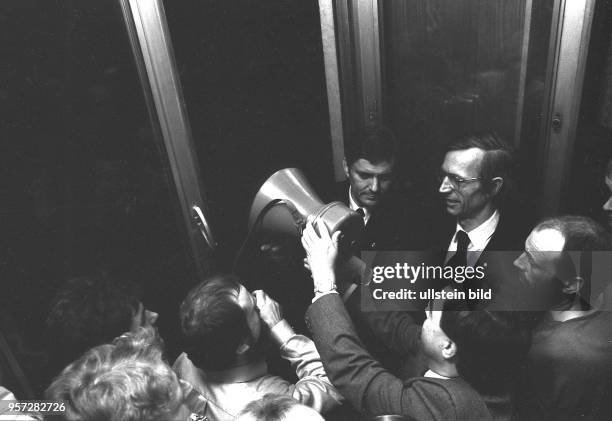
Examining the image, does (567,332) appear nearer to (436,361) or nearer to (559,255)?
(559,255)

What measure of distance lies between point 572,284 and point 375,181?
21.9 inches

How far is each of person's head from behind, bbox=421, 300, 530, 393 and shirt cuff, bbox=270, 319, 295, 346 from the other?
0.32 metres

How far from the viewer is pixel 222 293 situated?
3.63 feet

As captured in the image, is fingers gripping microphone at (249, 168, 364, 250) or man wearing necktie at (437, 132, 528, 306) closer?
fingers gripping microphone at (249, 168, 364, 250)

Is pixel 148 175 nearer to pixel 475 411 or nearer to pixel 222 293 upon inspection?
pixel 222 293

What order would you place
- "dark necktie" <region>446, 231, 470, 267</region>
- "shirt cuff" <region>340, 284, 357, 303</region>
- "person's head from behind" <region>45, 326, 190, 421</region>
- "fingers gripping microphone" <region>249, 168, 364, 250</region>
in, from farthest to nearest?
"dark necktie" <region>446, 231, 470, 267</region> < "shirt cuff" <region>340, 284, 357, 303</region> < "fingers gripping microphone" <region>249, 168, 364, 250</region> < "person's head from behind" <region>45, 326, 190, 421</region>

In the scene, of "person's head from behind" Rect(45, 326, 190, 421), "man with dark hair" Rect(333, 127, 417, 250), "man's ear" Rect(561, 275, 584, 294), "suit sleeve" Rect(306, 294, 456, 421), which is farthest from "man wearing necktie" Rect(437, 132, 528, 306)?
"person's head from behind" Rect(45, 326, 190, 421)

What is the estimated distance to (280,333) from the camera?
46.3 inches

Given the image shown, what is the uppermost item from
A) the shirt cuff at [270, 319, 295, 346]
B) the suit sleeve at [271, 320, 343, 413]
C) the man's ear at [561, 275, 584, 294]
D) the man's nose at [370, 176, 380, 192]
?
the man's nose at [370, 176, 380, 192]

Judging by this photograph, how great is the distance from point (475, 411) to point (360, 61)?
0.97m

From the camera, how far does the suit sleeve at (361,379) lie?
0.99 metres

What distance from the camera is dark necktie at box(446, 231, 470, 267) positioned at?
133 centimetres

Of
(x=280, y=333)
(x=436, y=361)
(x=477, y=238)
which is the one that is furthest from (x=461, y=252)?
(x=280, y=333)

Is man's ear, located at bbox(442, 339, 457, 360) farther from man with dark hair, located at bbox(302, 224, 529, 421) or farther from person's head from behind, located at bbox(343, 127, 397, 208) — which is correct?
person's head from behind, located at bbox(343, 127, 397, 208)
